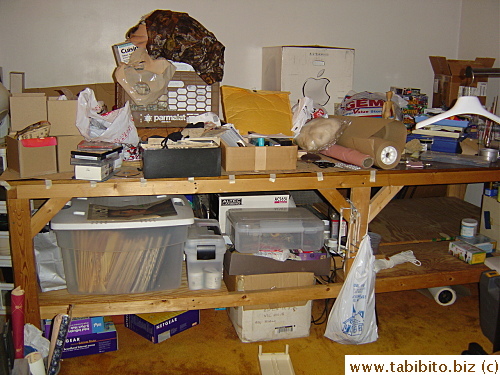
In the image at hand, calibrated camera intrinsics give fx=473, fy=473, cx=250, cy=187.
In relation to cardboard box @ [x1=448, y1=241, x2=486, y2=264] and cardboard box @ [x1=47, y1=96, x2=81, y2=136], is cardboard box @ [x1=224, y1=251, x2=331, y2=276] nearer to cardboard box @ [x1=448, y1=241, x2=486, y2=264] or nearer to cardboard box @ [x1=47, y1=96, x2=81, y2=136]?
cardboard box @ [x1=448, y1=241, x2=486, y2=264]

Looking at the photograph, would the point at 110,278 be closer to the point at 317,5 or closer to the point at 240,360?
the point at 240,360

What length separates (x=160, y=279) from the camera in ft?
7.08

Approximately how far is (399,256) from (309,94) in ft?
3.61

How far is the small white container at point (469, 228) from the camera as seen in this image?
2631 mm

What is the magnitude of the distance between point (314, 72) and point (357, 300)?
4.59ft

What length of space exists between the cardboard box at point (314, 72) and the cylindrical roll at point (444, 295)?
3.95ft

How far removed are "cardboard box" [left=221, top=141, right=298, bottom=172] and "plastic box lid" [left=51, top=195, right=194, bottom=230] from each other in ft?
0.98

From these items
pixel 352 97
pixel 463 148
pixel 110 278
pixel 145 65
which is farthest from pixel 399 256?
pixel 145 65

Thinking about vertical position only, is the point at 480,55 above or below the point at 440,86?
above

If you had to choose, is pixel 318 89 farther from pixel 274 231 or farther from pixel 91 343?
pixel 91 343

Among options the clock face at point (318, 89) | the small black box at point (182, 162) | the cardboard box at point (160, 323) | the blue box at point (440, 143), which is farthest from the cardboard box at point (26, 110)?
the blue box at point (440, 143)

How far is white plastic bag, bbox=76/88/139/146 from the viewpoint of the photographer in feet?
6.80

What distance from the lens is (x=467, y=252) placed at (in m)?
2.49

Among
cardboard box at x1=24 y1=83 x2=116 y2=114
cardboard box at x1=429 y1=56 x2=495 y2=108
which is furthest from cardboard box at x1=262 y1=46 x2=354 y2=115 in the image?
cardboard box at x1=24 y1=83 x2=116 y2=114
